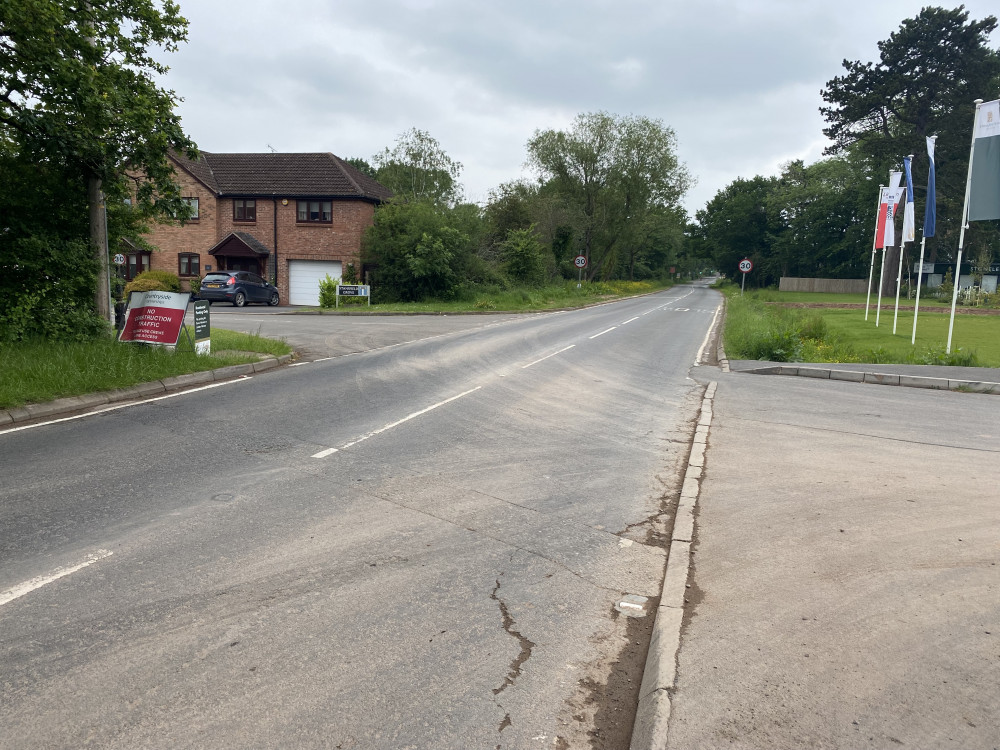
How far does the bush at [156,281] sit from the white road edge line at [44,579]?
109 feet

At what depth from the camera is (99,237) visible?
12.6m

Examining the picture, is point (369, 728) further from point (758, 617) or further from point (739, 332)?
point (739, 332)

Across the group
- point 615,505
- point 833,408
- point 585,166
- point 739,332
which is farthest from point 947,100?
point 615,505

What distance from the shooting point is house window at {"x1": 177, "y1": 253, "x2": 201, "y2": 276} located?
39.4 metres

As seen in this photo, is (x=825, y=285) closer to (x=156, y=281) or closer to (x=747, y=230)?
(x=747, y=230)

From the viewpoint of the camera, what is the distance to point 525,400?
36.2 ft

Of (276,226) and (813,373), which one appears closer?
(813,373)

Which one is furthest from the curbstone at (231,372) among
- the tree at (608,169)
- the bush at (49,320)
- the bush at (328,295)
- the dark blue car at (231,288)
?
the tree at (608,169)

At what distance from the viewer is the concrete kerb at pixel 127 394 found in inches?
339

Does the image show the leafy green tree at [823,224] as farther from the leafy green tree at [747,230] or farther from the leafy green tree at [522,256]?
the leafy green tree at [522,256]

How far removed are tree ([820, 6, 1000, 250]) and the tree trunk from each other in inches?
2072

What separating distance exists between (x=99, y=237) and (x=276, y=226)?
89.2 feet

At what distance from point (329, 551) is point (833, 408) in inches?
344

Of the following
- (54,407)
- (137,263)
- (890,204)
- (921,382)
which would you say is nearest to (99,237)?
(54,407)
